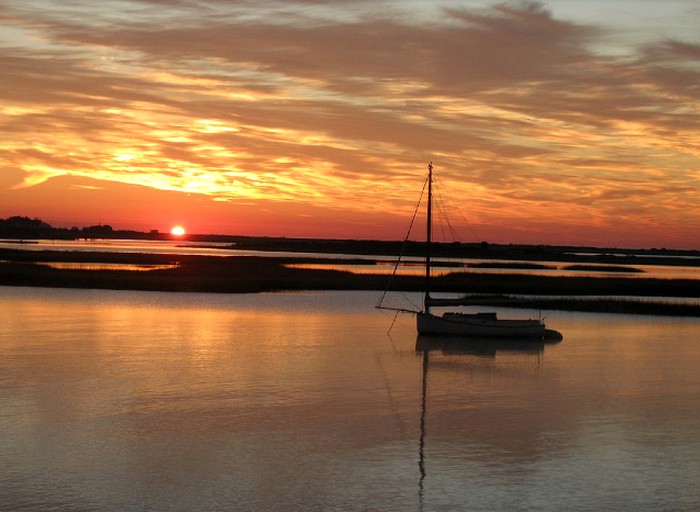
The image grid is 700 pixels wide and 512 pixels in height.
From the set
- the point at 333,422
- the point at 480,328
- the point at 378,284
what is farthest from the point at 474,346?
the point at 378,284

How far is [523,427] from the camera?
19.1 metres

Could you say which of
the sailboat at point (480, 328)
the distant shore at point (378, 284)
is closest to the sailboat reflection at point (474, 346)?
the sailboat at point (480, 328)

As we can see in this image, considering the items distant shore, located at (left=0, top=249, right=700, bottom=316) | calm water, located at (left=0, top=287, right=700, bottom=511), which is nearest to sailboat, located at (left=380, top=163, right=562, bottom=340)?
calm water, located at (left=0, top=287, right=700, bottom=511)

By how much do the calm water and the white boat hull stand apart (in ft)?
6.04

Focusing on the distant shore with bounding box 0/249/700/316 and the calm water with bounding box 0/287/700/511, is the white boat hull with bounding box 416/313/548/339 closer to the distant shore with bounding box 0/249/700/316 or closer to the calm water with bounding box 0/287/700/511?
the calm water with bounding box 0/287/700/511

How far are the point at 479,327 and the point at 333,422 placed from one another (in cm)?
1786

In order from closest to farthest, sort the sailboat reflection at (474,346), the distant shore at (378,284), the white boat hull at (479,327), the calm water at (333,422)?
1. the calm water at (333,422)
2. the sailboat reflection at (474,346)
3. the white boat hull at (479,327)
4. the distant shore at (378,284)

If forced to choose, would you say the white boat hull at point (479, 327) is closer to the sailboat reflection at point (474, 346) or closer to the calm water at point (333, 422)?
the sailboat reflection at point (474, 346)

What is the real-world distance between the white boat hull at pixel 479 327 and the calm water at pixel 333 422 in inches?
72.4

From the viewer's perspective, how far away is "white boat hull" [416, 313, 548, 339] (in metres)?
35.9

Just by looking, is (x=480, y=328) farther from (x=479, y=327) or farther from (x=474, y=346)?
(x=474, y=346)

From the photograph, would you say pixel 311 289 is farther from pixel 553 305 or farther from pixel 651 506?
pixel 651 506

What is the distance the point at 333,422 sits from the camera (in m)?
19.0

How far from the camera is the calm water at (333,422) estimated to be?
550 inches
